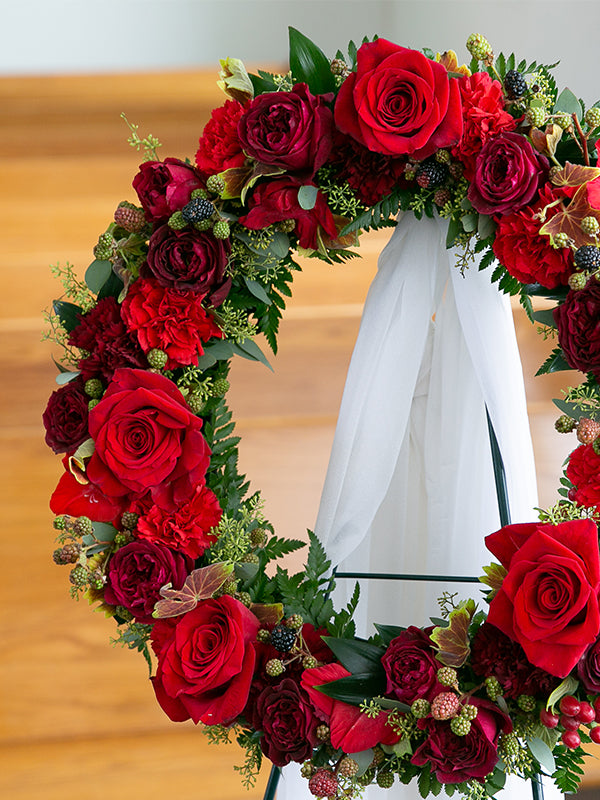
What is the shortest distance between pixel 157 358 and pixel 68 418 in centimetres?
14

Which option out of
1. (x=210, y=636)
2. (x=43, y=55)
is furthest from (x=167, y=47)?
(x=210, y=636)

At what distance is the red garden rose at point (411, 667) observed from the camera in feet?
3.05

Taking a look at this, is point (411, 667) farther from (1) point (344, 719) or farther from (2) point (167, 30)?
(2) point (167, 30)

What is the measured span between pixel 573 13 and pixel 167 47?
2347 mm

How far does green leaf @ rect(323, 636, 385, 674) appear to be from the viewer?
98 centimetres

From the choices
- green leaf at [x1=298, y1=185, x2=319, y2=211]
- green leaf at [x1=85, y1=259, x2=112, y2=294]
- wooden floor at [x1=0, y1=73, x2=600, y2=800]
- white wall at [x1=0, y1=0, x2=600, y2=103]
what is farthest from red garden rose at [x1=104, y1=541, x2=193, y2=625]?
white wall at [x1=0, y1=0, x2=600, y2=103]

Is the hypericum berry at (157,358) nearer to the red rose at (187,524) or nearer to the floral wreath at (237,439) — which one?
the floral wreath at (237,439)

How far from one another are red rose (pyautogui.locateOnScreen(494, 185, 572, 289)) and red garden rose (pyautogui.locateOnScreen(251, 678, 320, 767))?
1.75ft

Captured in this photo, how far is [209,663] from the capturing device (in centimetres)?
97

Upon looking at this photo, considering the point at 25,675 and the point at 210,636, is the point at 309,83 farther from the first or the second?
the point at 25,675

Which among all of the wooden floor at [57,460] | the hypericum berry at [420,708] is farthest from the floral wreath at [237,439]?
the wooden floor at [57,460]

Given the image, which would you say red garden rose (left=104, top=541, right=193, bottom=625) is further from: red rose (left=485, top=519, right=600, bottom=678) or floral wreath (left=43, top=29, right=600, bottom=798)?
red rose (left=485, top=519, right=600, bottom=678)

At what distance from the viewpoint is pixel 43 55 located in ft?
13.1

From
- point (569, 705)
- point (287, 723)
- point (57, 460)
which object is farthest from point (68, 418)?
point (57, 460)
